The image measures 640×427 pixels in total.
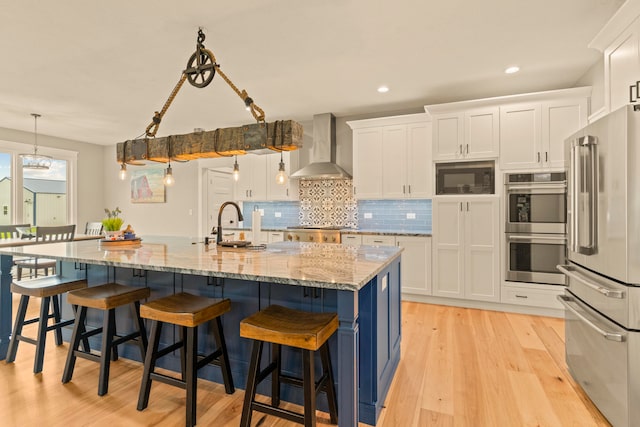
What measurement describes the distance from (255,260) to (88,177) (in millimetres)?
6860

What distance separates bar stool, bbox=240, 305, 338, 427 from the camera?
1564 mm

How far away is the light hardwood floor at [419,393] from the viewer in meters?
1.91

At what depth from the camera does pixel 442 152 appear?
13.6ft

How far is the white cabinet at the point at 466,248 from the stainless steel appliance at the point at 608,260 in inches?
65.0

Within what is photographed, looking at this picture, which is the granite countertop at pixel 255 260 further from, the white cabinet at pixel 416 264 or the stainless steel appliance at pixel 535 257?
the stainless steel appliance at pixel 535 257

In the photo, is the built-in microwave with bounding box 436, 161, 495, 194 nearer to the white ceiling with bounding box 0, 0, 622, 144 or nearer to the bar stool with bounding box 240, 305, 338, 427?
the white ceiling with bounding box 0, 0, 622, 144

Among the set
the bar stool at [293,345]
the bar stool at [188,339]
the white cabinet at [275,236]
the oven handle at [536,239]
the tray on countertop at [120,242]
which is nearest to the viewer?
the bar stool at [293,345]

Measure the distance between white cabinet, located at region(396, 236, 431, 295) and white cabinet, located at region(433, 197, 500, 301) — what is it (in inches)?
3.3

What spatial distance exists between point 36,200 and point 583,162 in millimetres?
8076

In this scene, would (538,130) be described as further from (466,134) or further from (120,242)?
(120,242)

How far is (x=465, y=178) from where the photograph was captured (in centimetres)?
404

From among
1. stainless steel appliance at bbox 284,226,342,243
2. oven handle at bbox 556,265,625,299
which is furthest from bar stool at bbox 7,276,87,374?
oven handle at bbox 556,265,625,299

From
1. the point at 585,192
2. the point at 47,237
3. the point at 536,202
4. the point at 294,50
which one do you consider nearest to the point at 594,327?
the point at 585,192

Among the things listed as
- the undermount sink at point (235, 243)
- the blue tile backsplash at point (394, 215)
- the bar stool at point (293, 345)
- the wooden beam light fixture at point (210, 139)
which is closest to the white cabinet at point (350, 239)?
the blue tile backsplash at point (394, 215)
